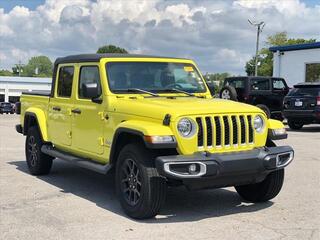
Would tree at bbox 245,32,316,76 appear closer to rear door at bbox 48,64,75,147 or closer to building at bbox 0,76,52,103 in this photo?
building at bbox 0,76,52,103

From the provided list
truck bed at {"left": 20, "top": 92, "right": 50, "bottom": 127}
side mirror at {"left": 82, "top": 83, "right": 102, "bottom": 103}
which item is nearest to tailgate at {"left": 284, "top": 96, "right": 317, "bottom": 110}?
Result: truck bed at {"left": 20, "top": 92, "right": 50, "bottom": 127}

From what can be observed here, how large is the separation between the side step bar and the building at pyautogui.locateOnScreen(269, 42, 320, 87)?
900 inches

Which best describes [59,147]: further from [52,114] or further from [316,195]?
[316,195]

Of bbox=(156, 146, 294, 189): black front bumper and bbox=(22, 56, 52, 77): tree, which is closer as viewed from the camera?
bbox=(156, 146, 294, 189): black front bumper

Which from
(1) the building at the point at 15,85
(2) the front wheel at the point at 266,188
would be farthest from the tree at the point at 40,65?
(2) the front wheel at the point at 266,188

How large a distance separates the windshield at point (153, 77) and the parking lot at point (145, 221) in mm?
1512

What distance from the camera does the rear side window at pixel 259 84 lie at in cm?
2023

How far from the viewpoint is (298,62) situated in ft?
98.4

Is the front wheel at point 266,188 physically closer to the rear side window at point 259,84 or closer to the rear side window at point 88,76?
the rear side window at point 88,76

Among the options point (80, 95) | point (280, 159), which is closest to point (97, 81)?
point (80, 95)

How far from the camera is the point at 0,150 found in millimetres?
→ 12445

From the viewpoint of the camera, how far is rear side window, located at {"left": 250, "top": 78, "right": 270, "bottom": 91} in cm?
2023

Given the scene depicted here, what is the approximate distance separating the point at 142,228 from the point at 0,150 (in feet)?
25.4

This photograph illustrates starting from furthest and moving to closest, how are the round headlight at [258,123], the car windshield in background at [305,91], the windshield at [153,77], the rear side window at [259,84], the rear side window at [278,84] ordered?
1. the rear side window at [278,84]
2. the rear side window at [259,84]
3. the car windshield in background at [305,91]
4. the windshield at [153,77]
5. the round headlight at [258,123]
